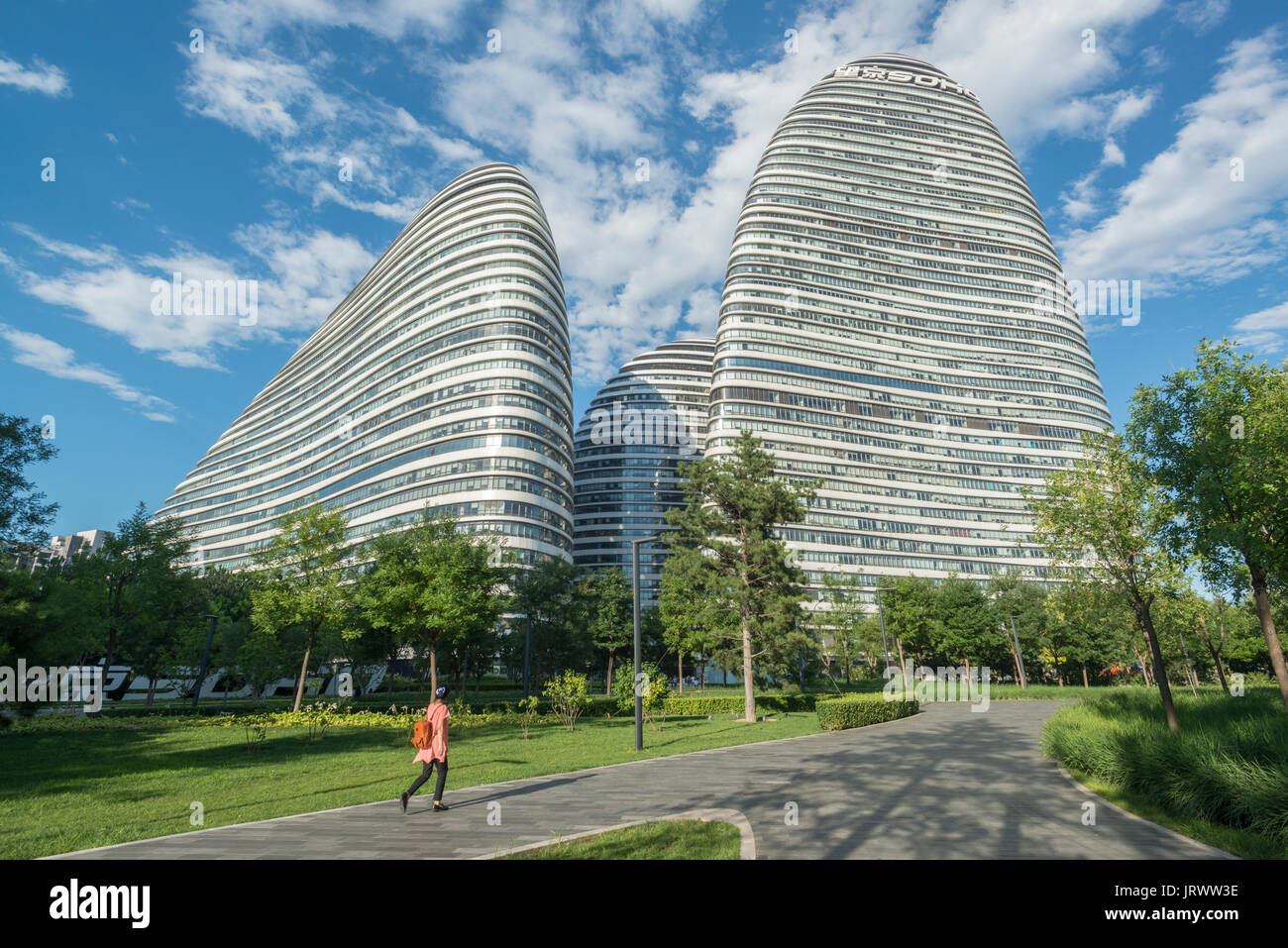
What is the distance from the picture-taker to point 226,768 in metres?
13.6

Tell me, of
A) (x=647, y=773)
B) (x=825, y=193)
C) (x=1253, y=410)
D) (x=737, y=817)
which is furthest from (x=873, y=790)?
(x=825, y=193)

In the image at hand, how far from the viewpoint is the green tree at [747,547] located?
2820 centimetres

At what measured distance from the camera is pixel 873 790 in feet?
33.8

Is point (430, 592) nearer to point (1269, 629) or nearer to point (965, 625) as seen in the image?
point (1269, 629)

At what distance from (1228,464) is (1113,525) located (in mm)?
3438

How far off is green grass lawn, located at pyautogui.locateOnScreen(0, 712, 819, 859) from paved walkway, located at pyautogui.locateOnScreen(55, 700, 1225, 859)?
1.02 meters

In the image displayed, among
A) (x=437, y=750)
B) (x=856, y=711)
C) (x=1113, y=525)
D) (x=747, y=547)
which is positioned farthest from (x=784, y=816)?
(x=747, y=547)

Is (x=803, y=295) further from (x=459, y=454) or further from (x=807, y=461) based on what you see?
(x=459, y=454)

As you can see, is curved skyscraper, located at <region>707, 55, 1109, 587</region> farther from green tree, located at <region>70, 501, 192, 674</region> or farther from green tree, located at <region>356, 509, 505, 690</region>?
green tree, located at <region>70, 501, 192, 674</region>

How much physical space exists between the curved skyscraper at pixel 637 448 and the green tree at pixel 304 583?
95.4 m

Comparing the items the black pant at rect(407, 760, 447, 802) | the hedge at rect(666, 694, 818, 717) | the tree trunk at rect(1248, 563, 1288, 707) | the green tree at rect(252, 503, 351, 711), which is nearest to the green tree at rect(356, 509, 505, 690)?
the green tree at rect(252, 503, 351, 711)

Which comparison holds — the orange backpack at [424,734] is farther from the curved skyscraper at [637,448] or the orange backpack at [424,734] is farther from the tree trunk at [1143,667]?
the curved skyscraper at [637,448]

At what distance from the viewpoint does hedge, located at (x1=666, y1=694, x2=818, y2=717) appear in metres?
33.0

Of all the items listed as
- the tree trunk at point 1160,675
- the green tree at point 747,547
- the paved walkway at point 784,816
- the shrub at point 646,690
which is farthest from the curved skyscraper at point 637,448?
the paved walkway at point 784,816
